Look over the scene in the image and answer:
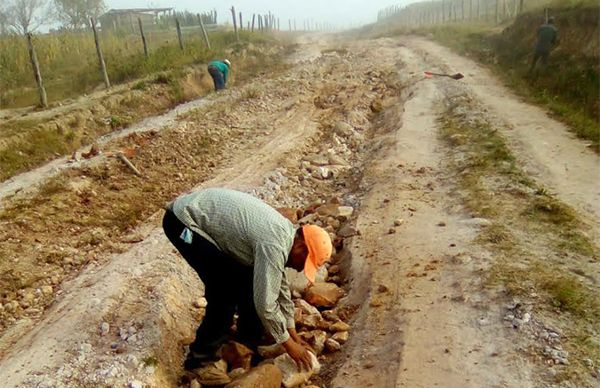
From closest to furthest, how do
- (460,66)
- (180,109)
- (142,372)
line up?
(142,372) → (180,109) → (460,66)

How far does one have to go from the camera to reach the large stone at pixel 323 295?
4.59m

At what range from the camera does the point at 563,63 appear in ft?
39.1

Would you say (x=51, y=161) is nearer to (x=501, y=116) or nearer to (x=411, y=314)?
(x=411, y=314)

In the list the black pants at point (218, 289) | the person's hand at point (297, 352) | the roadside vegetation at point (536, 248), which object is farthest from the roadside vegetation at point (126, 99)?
the roadside vegetation at point (536, 248)

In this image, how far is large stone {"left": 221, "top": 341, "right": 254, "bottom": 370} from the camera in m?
3.81

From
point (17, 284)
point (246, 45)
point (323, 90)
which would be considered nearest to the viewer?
point (17, 284)

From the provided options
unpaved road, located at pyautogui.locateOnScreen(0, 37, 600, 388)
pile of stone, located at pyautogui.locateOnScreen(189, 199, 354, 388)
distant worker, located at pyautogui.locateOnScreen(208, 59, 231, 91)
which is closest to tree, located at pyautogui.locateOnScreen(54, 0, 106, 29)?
distant worker, located at pyautogui.locateOnScreen(208, 59, 231, 91)

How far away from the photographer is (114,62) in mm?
15359

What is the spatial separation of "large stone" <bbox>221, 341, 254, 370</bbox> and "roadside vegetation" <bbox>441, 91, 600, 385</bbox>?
189cm

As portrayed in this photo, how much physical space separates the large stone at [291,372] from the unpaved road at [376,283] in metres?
0.18

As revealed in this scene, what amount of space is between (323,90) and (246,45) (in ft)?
28.7

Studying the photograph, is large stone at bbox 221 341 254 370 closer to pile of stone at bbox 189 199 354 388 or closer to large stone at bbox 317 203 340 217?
pile of stone at bbox 189 199 354 388

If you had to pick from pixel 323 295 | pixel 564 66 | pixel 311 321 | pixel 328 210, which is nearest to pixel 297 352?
pixel 311 321

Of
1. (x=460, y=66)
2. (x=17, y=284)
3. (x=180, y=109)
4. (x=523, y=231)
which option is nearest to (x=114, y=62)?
(x=180, y=109)
